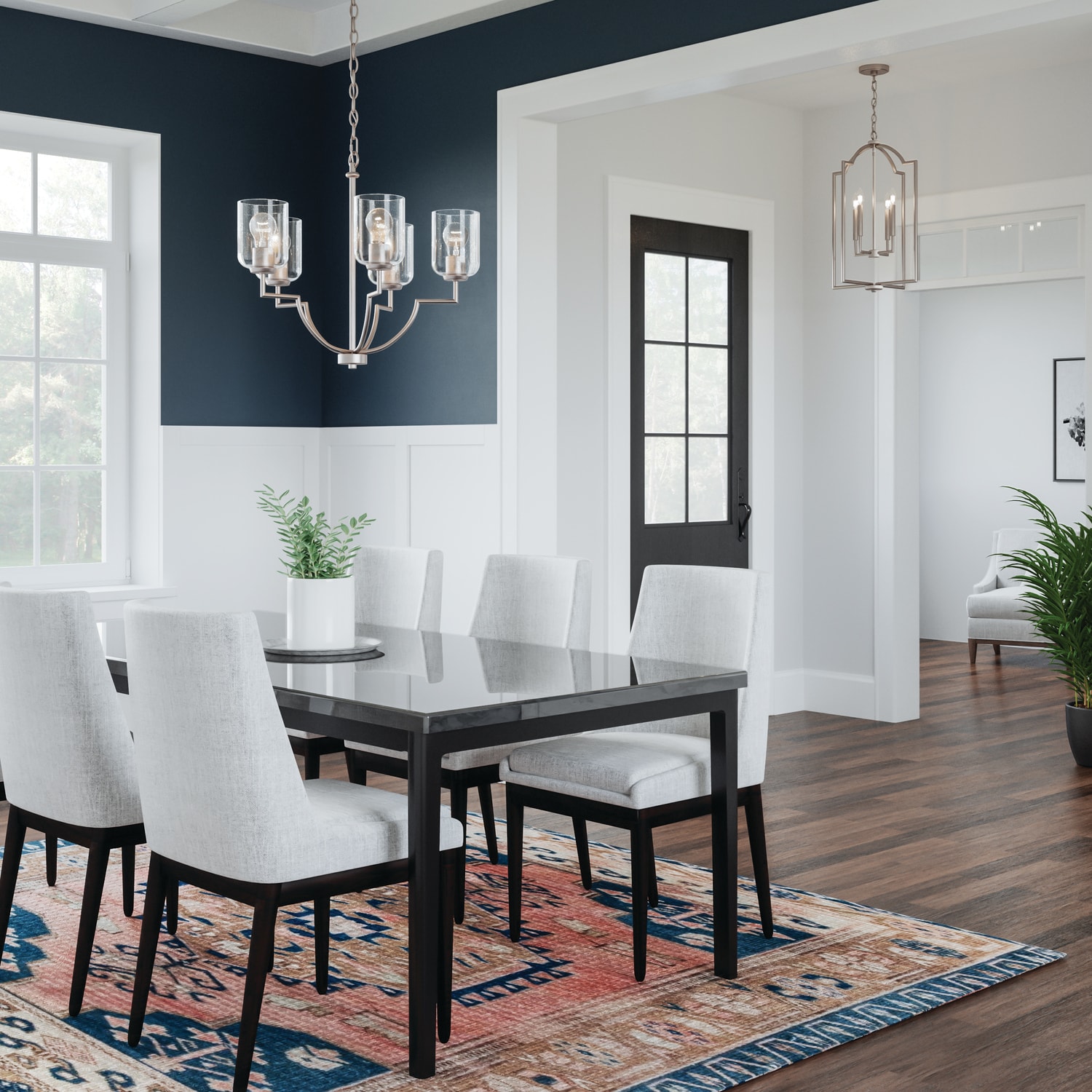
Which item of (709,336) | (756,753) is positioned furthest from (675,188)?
(756,753)

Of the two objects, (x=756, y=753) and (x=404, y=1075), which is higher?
(x=756, y=753)

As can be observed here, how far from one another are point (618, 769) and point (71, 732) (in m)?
1.19

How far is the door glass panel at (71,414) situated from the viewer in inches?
226

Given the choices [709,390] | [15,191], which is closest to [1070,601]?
[709,390]

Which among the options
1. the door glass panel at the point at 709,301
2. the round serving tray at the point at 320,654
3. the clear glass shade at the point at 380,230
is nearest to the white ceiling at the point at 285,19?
the door glass panel at the point at 709,301

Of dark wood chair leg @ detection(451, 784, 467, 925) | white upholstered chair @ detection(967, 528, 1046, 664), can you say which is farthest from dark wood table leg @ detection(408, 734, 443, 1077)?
white upholstered chair @ detection(967, 528, 1046, 664)

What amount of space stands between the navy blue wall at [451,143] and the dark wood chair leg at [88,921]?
9.21 feet

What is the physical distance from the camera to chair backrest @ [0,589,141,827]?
118 inches

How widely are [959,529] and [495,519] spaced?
5318mm

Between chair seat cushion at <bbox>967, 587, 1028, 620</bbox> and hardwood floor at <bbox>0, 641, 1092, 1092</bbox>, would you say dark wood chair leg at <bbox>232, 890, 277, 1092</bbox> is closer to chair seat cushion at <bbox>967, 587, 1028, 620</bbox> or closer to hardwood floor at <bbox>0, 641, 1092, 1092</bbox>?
hardwood floor at <bbox>0, 641, 1092, 1092</bbox>

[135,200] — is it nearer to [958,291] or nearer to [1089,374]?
[1089,374]

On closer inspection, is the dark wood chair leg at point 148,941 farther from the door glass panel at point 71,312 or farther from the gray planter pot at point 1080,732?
the gray planter pot at point 1080,732

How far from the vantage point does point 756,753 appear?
139 inches

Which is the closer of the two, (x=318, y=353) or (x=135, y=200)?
(x=135, y=200)
